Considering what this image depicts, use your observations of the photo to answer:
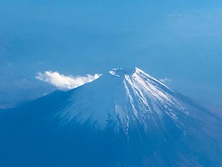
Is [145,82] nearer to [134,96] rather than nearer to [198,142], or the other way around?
[134,96]

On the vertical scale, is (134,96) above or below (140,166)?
above

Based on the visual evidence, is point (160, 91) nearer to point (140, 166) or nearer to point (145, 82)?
point (145, 82)

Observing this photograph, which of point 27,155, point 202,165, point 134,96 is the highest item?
point 134,96

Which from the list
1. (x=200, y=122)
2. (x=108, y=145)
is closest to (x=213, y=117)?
(x=200, y=122)

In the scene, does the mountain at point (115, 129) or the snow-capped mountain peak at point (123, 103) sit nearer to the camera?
the mountain at point (115, 129)

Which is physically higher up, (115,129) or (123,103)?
(123,103)

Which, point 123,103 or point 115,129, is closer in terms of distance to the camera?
point 115,129

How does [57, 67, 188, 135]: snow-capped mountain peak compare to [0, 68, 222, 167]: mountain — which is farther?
[57, 67, 188, 135]: snow-capped mountain peak

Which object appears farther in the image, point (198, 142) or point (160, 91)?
point (160, 91)
